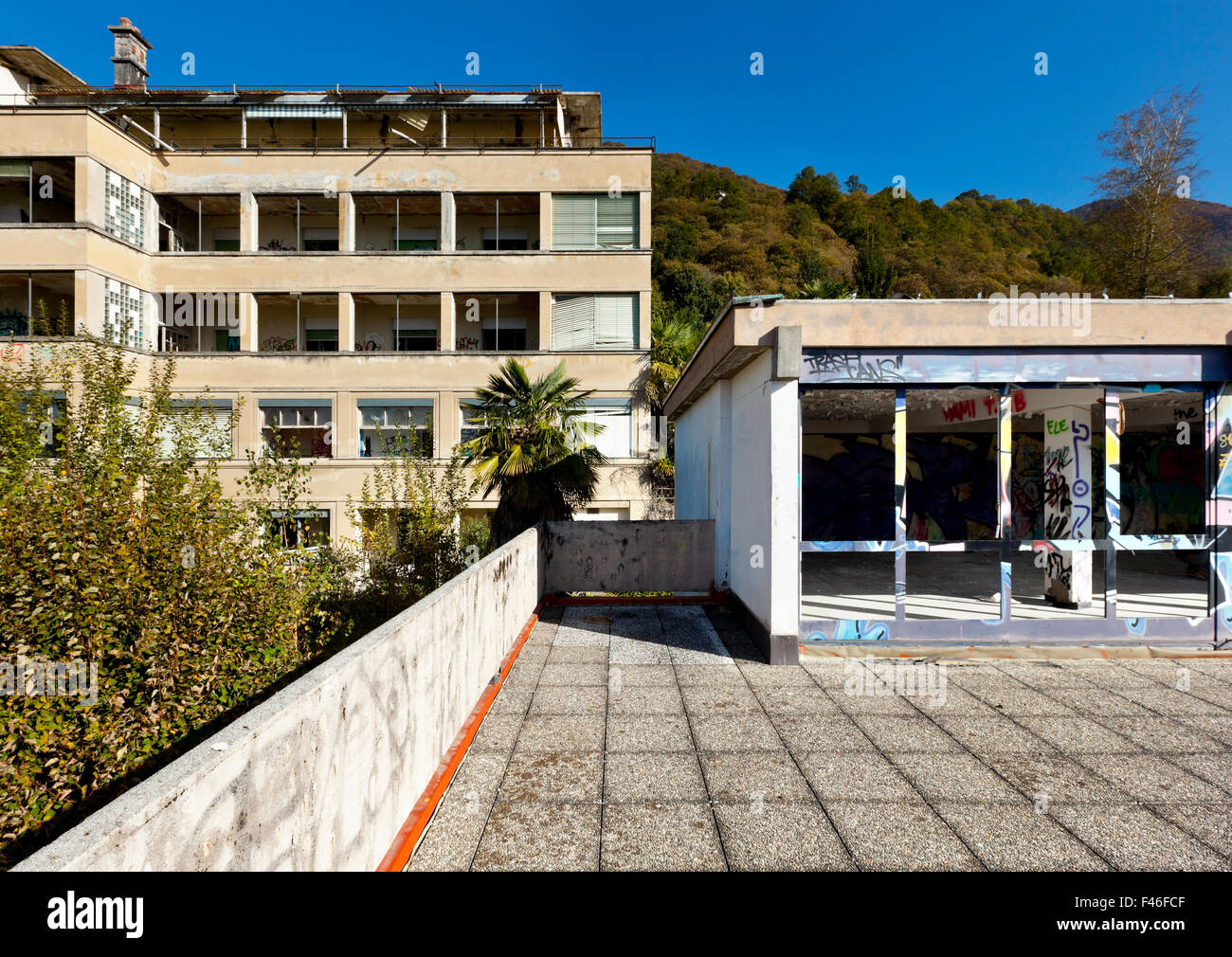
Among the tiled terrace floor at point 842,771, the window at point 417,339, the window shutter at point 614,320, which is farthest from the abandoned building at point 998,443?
the window at point 417,339

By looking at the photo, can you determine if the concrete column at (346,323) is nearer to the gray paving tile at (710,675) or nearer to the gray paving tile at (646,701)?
the gray paving tile at (710,675)

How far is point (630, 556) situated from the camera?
37.4 ft

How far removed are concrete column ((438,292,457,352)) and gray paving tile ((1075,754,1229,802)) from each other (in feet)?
70.5

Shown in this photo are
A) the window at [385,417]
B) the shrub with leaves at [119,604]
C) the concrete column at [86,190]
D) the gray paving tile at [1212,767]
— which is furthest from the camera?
the window at [385,417]

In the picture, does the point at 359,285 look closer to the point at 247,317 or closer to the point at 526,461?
the point at 247,317

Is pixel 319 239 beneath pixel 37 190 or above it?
beneath

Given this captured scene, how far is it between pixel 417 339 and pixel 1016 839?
24.3 metres

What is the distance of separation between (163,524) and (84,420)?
212 cm

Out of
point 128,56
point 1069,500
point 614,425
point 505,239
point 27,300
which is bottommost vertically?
point 1069,500

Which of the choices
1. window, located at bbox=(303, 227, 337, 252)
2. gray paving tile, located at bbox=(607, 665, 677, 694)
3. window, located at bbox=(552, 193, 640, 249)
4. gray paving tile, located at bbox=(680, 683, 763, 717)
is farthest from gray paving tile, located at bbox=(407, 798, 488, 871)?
window, located at bbox=(303, 227, 337, 252)

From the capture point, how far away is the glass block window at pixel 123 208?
21797 millimetres

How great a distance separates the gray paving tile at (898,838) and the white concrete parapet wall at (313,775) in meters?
2.63

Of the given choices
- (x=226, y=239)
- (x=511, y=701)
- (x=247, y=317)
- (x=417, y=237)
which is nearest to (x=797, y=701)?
(x=511, y=701)

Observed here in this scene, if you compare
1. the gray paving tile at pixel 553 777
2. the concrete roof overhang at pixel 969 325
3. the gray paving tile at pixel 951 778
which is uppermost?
the concrete roof overhang at pixel 969 325
